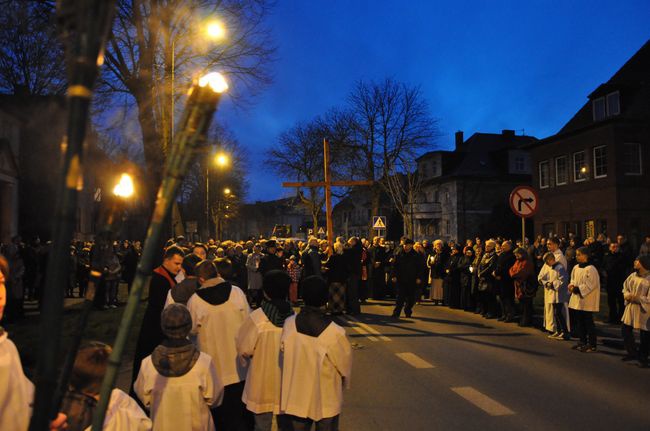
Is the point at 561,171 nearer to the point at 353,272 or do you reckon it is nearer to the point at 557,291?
the point at 353,272

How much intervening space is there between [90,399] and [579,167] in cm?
3561

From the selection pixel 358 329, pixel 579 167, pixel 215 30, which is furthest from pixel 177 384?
pixel 579 167

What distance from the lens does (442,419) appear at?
230 inches

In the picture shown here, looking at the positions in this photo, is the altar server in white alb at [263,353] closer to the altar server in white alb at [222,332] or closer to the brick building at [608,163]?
the altar server in white alb at [222,332]

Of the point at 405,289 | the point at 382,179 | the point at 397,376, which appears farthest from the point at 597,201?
the point at 397,376

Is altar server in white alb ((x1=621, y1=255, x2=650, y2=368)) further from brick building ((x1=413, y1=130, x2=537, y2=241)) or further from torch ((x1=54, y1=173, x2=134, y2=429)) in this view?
brick building ((x1=413, y1=130, x2=537, y2=241))

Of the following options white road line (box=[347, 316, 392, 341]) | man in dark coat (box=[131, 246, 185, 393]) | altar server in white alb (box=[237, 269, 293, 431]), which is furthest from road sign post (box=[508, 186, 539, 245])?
altar server in white alb (box=[237, 269, 293, 431])

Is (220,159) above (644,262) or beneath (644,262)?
above

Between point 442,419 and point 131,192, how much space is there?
4862 mm

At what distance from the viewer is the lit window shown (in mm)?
31594

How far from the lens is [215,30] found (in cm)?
1730

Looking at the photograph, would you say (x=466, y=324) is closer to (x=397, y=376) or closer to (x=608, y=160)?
(x=397, y=376)

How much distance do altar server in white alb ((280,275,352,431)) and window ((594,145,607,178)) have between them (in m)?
31.6

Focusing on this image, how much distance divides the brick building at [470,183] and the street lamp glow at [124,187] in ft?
169
